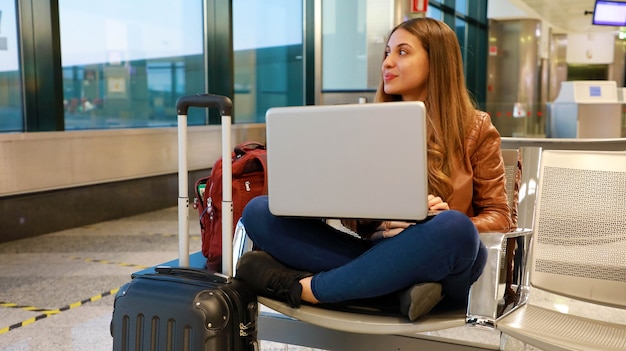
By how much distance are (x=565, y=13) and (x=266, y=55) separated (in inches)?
407

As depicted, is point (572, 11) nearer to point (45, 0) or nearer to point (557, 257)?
point (45, 0)

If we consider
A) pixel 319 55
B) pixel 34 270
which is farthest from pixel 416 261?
pixel 319 55

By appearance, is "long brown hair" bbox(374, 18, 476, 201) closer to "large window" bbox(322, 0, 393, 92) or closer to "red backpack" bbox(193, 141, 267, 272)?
"red backpack" bbox(193, 141, 267, 272)

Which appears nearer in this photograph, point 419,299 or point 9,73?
point 419,299

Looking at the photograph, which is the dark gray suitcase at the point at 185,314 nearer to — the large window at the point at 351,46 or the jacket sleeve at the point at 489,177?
the jacket sleeve at the point at 489,177

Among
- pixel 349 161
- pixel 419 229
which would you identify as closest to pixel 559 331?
pixel 419 229

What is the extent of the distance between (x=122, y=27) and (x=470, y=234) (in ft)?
16.4

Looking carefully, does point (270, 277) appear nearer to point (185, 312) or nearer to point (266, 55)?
point (185, 312)

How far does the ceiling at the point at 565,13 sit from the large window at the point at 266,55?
271 inches

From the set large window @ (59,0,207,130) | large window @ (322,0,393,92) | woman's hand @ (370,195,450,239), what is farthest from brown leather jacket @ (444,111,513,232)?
large window @ (322,0,393,92)

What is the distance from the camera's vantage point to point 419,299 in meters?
1.40

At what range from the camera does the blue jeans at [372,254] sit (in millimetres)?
1424

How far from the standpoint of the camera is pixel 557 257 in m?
1.85

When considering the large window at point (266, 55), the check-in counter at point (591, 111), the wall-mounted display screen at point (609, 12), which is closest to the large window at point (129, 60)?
the large window at point (266, 55)
